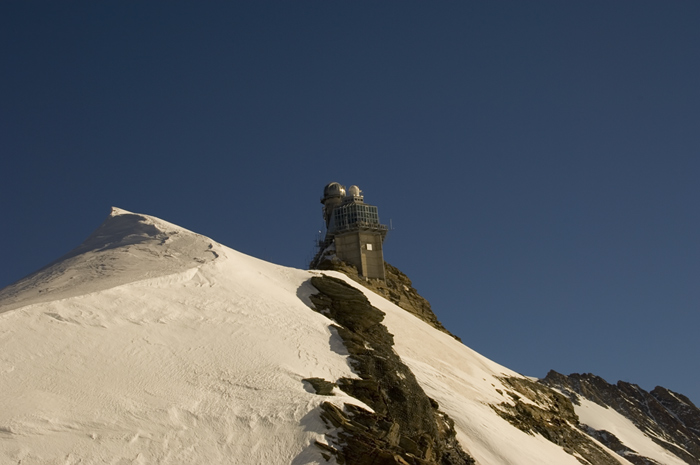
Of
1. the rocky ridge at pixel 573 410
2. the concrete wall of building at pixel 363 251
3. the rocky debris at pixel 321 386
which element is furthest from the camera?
the concrete wall of building at pixel 363 251

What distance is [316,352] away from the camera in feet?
119

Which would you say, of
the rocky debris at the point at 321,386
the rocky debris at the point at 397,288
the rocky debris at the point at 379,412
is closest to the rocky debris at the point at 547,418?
the rocky debris at the point at 379,412

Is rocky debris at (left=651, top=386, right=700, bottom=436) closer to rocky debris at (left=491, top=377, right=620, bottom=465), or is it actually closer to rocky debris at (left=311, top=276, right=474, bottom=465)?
rocky debris at (left=491, top=377, right=620, bottom=465)

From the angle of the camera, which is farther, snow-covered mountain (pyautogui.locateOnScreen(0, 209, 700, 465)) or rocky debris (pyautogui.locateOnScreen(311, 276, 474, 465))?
rocky debris (pyautogui.locateOnScreen(311, 276, 474, 465))

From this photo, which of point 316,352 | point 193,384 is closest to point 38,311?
point 193,384

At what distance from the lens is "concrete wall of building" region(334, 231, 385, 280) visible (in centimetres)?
7919

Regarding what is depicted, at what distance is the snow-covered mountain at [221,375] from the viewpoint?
1038 inches

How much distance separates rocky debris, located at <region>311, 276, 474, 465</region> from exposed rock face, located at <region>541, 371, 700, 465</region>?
9192 cm

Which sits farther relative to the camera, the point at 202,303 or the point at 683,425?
the point at 683,425

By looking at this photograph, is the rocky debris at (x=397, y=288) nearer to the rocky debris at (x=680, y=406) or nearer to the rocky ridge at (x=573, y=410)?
the rocky ridge at (x=573, y=410)

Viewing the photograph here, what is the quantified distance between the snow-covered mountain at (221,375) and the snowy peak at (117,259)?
0.61ft

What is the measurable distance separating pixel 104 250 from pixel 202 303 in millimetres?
11584

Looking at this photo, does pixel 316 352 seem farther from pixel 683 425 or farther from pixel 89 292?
pixel 683 425

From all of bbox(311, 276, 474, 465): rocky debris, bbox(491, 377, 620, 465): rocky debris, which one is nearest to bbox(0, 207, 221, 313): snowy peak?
bbox(311, 276, 474, 465): rocky debris
